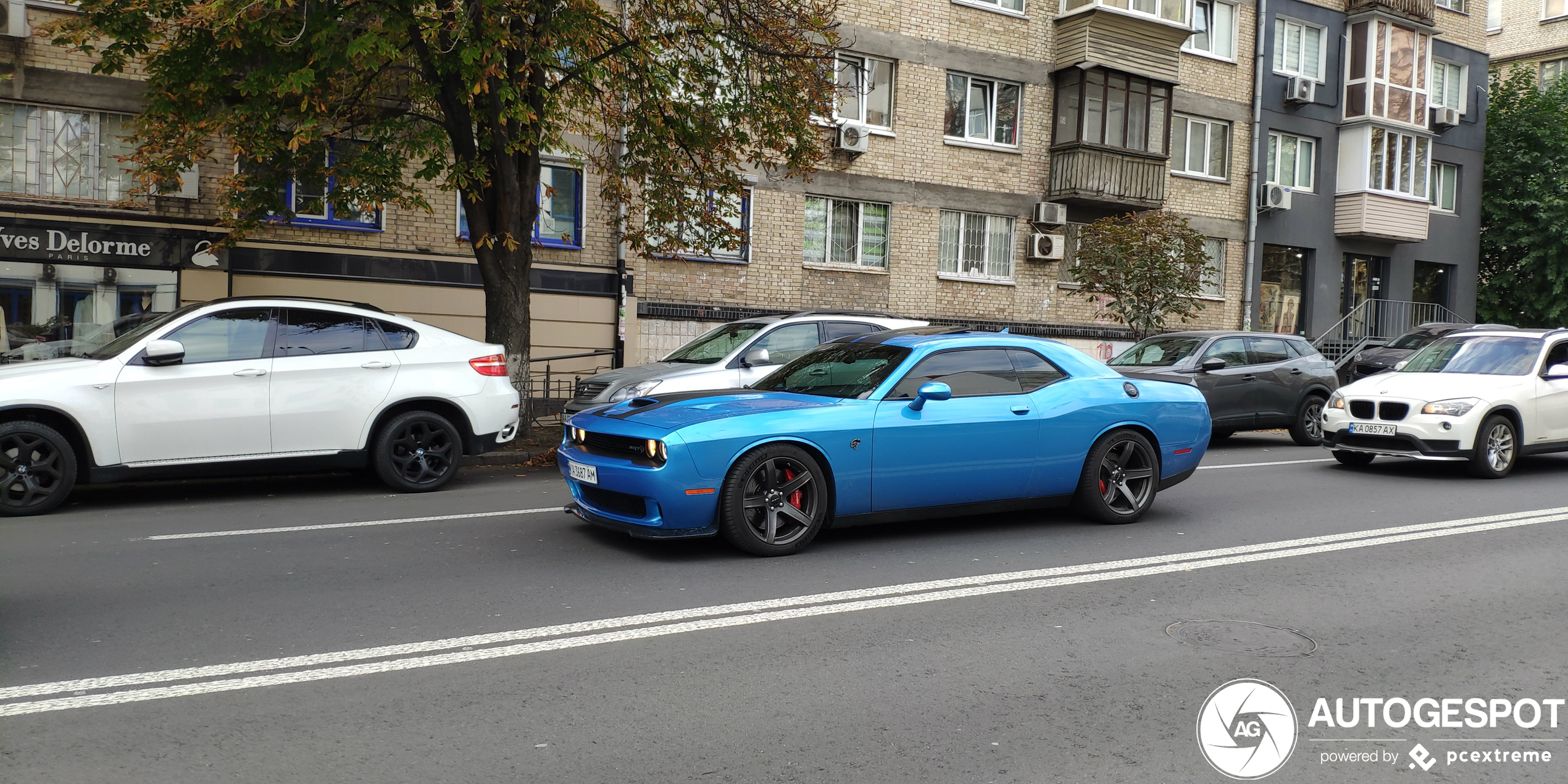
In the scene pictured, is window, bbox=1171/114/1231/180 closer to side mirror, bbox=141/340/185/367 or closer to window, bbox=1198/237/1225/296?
window, bbox=1198/237/1225/296

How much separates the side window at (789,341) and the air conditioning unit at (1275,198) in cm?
1880

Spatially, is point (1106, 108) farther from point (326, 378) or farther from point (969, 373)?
point (326, 378)

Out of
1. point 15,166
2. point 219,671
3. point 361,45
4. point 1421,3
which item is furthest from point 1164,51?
point 219,671

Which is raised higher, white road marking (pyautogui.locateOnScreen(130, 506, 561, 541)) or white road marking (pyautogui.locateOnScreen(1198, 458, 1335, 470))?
white road marking (pyautogui.locateOnScreen(1198, 458, 1335, 470))

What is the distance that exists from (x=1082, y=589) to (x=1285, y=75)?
25.9 metres

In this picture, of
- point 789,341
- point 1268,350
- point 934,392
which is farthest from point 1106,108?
point 934,392

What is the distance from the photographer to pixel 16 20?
1549 cm

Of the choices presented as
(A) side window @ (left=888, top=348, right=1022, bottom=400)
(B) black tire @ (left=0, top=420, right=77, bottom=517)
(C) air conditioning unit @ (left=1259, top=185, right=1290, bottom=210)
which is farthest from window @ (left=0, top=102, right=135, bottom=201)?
(C) air conditioning unit @ (left=1259, top=185, right=1290, bottom=210)

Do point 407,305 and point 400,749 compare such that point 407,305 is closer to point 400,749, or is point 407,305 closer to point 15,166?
point 15,166

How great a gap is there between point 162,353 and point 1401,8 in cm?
3044

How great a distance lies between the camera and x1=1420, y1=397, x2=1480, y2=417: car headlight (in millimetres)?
11203

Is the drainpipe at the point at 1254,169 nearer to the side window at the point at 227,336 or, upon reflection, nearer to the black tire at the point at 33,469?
the side window at the point at 227,336

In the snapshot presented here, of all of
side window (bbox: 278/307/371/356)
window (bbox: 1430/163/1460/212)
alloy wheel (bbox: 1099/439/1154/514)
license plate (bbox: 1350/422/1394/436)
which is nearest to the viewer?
alloy wheel (bbox: 1099/439/1154/514)

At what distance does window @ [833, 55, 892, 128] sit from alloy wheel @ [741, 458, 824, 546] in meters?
16.0
